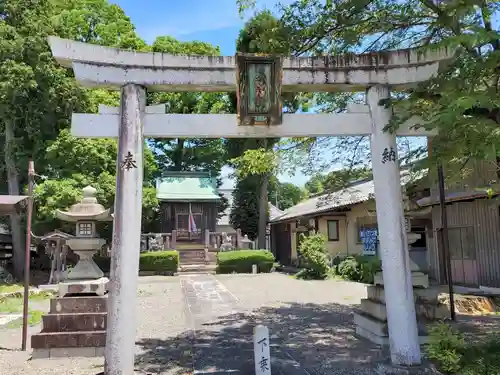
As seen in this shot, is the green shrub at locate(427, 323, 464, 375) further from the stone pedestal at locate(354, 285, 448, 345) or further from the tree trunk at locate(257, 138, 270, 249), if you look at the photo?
the tree trunk at locate(257, 138, 270, 249)

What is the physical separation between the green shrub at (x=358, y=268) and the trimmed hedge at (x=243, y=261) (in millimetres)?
5016

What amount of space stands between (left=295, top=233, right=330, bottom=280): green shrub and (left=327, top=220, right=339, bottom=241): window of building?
4.13 m

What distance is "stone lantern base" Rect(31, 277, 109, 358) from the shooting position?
7898mm

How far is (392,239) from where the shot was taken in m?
6.67

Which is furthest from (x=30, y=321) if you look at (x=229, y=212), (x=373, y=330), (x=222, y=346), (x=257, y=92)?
(x=229, y=212)

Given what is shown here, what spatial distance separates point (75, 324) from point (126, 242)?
115 inches

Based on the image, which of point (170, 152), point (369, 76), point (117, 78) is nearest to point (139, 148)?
point (117, 78)

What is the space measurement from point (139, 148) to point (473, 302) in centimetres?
991

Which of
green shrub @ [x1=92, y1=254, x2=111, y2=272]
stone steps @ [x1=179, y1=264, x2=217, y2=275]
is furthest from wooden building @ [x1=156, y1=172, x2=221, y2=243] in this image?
green shrub @ [x1=92, y1=254, x2=111, y2=272]

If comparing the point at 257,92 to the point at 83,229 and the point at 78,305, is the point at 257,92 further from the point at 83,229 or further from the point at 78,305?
the point at 78,305

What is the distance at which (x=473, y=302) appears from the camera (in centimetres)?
1175

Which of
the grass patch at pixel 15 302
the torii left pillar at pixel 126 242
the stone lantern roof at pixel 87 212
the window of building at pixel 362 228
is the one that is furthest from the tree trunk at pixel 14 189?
the torii left pillar at pixel 126 242

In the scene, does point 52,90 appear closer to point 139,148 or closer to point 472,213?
point 139,148

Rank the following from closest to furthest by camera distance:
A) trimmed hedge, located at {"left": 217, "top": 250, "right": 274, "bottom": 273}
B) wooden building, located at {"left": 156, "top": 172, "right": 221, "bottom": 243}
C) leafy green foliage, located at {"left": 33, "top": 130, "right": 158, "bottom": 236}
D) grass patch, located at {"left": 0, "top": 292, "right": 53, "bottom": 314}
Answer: grass patch, located at {"left": 0, "top": 292, "right": 53, "bottom": 314} → leafy green foliage, located at {"left": 33, "top": 130, "right": 158, "bottom": 236} → trimmed hedge, located at {"left": 217, "top": 250, "right": 274, "bottom": 273} → wooden building, located at {"left": 156, "top": 172, "right": 221, "bottom": 243}
